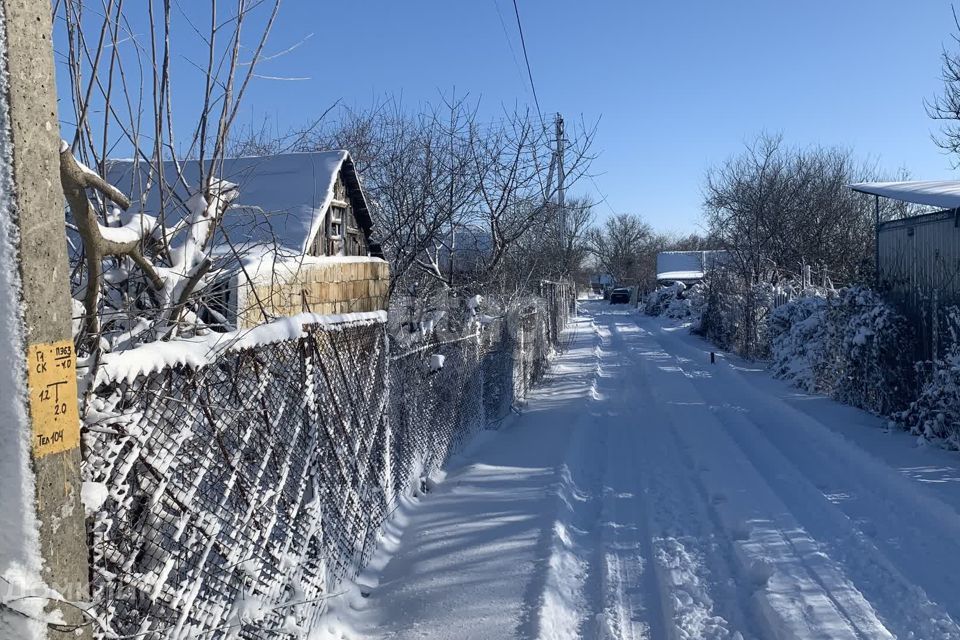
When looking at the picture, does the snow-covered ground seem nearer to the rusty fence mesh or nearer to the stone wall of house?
the rusty fence mesh

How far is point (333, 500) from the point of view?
14.9 ft

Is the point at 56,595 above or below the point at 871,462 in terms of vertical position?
above

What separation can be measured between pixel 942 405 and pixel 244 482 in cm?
792

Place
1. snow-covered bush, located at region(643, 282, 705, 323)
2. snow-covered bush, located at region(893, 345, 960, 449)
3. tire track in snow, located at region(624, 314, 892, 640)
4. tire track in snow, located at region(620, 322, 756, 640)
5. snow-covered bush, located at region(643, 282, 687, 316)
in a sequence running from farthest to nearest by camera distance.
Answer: snow-covered bush, located at region(643, 282, 687, 316), snow-covered bush, located at region(643, 282, 705, 323), snow-covered bush, located at region(893, 345, 960, 449), tire track in snow, located at region(620, 322, 756, 640), tire track in snow, located at region(624, 314, 892, 640)

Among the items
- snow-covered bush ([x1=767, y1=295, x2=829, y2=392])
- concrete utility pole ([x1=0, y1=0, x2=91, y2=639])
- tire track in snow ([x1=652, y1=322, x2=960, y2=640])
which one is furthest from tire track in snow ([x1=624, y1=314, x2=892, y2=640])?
snow-covered bush ([x1=767, y1=295, x2=829, y2=392])

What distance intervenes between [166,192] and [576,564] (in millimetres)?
3618

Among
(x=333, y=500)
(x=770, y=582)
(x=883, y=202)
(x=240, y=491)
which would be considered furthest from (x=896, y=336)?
(x=883, y=202)

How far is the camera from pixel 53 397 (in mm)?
1987

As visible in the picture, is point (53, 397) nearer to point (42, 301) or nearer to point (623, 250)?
point (42, 301)

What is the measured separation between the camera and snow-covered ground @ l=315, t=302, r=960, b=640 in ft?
14.5

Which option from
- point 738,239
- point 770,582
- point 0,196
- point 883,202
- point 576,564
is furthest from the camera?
point 883,202

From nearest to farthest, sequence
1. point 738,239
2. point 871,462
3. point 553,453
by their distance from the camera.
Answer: point 871,462, point 553,453, point 738,239

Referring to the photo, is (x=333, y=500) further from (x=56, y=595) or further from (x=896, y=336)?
(x=896, y=336)

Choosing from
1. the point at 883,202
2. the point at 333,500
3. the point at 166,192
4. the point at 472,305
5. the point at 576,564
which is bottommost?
the point at 576,564
